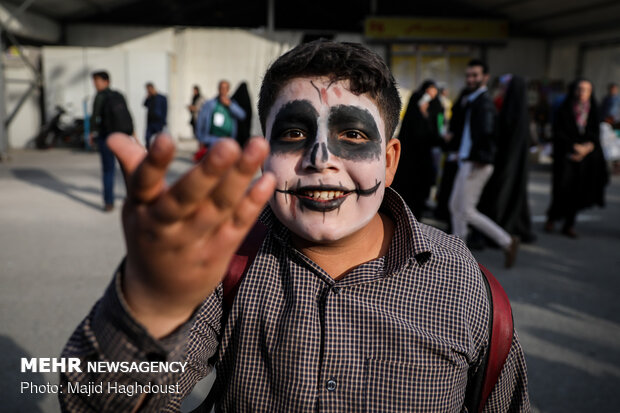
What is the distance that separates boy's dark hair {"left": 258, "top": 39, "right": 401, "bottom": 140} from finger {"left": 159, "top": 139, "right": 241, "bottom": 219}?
62 cm

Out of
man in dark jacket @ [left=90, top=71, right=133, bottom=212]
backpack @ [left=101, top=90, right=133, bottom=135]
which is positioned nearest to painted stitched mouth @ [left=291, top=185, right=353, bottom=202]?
man in dark jacket @ [left=90, top=71, right=133, bottom=212]

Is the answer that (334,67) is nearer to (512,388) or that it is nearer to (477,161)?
Answer: (512,388)

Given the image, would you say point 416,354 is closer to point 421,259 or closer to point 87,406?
point 421,259

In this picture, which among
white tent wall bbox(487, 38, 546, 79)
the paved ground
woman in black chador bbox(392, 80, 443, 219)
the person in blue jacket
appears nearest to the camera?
the paved ground

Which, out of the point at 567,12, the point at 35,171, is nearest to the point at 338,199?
the point at 35,171

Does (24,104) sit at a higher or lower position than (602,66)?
lower

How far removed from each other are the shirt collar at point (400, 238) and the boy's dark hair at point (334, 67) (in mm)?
311

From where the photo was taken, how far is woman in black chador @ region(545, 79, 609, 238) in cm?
563

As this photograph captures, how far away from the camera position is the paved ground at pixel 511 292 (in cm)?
276

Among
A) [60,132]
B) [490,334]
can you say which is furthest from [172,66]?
[490,334]

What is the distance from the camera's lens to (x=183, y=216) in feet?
2.35

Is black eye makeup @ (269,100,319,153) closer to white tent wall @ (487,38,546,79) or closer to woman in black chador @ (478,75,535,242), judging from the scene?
woman in black chador @ (478,75,535,242)

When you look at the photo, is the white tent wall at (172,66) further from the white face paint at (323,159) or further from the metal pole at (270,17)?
the white face paint at (323,159)

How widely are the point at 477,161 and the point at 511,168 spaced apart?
2.89 feet
